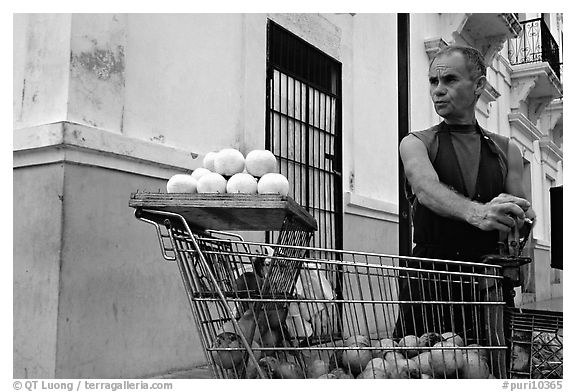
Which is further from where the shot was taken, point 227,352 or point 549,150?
point 549,150

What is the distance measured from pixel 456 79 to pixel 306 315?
1.08m

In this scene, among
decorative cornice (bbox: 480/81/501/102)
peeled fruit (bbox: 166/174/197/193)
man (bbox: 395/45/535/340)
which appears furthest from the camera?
decorative cornice (bbox: 480/81/501/102)

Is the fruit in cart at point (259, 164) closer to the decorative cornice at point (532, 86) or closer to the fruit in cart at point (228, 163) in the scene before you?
the fruit in cart at point (228, 163)

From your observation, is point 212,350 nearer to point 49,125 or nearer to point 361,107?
point 49,125

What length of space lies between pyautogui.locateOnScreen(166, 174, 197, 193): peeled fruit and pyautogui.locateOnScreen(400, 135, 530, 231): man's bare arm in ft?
2.67

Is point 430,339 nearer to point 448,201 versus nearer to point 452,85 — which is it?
point 448,201

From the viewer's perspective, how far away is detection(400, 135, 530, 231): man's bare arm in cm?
198

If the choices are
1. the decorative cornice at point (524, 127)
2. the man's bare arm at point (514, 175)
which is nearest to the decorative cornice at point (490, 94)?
the decorative cornice at point (524, 127)

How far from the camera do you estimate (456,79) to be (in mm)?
2482

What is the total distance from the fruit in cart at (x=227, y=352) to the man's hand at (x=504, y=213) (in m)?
0.87

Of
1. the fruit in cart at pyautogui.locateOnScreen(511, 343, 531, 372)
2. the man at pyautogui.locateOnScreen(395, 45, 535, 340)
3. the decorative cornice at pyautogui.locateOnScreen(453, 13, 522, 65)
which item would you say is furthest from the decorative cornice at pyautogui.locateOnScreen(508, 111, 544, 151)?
the fruit in cart at pyautogui.locateOnScreen(511, 343, 531, 372)

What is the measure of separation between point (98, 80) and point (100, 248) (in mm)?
1037

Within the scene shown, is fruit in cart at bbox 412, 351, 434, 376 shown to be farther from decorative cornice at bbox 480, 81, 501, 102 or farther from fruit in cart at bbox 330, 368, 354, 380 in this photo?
decorative cornice at bbox 480, 81, 501, 102

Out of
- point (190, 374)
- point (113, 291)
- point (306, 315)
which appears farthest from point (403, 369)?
point (190, 374)
